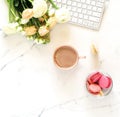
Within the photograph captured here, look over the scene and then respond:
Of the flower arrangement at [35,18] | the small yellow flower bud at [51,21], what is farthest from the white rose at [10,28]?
the small yellow flower bud at [51,21]

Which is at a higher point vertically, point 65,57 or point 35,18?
point 35,18

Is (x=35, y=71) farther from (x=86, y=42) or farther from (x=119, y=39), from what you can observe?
(x=119, y=39)

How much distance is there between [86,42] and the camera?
51.8 inches

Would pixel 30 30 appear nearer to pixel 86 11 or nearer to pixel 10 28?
pixel 10 28

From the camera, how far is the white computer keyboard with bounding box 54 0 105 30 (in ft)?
4.26

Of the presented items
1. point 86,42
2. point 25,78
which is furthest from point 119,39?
point 25,78

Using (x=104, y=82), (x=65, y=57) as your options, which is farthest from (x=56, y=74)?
(x=104, y=82)

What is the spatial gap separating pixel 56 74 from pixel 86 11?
0.24 meters

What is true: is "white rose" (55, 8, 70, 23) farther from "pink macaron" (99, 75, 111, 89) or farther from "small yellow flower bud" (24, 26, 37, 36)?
"pink macaron" (99, 75, 111, 89)

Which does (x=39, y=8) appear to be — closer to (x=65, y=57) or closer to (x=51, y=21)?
(x=51, y=21)

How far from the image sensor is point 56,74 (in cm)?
132

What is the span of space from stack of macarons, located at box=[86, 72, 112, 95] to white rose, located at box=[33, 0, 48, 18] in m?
0.27

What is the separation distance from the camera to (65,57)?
1.30 meters

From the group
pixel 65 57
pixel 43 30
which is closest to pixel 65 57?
pixel 65 57
